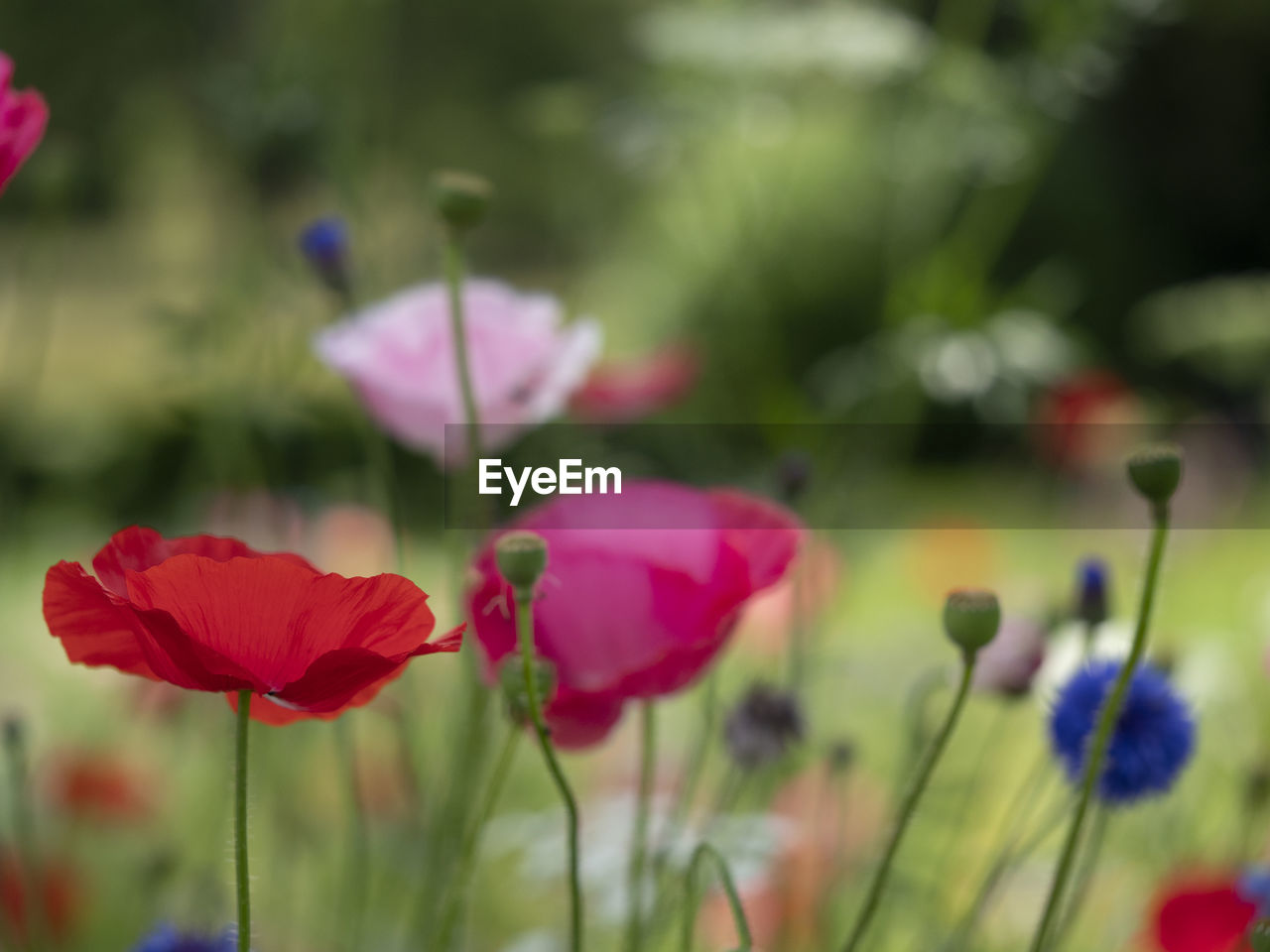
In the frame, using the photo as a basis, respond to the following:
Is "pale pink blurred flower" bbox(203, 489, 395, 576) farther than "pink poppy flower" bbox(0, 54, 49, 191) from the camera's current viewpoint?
Yes

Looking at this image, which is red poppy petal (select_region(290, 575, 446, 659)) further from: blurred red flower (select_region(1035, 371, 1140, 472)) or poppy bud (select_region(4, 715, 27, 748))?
blurred red flower (select_region(1035, 371, 1140, 472))

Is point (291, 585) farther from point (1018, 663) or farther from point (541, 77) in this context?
point (541, 77)

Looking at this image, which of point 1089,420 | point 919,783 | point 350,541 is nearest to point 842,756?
point 919,783

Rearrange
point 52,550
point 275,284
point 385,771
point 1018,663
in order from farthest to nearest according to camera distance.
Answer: point 52,550 < point 385,771 < point 275,284 < point 1018,663

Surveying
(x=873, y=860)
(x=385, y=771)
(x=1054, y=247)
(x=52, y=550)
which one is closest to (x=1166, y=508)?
(x=873, y=860)

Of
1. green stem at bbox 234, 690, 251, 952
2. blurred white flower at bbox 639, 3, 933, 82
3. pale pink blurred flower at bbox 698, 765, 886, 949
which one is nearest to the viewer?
green stem at bbox 234, 690, 251, 952

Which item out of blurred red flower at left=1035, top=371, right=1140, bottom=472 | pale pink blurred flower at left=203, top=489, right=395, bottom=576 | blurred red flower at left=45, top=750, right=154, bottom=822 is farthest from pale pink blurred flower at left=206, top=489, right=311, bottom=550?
blurred red flower at left=1035, top=371, right=1140, bottom=472
